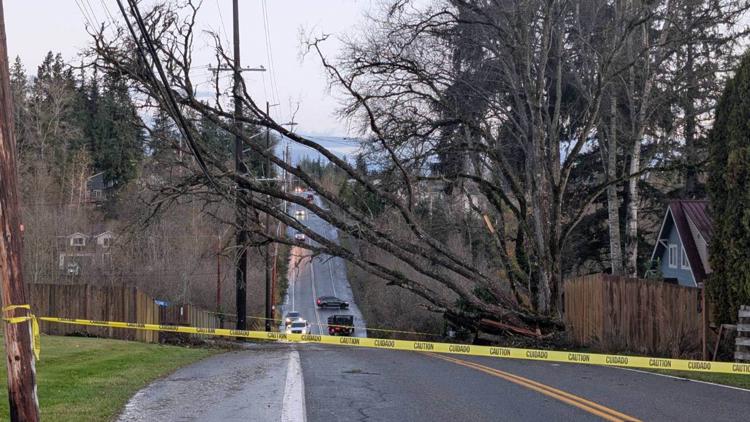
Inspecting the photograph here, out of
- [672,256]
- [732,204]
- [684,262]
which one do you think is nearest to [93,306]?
[732,204]

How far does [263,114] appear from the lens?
2227cm

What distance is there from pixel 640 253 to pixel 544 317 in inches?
769

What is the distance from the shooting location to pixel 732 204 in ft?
55.5

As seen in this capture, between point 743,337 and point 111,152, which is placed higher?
point 111,152

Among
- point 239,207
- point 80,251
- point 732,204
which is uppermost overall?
point 239,207

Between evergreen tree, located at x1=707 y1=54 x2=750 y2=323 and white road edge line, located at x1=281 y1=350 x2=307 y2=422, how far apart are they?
346 inches

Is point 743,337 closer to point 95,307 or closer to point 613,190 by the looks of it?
point 613,190

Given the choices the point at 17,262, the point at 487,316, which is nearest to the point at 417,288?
the point at 487,316

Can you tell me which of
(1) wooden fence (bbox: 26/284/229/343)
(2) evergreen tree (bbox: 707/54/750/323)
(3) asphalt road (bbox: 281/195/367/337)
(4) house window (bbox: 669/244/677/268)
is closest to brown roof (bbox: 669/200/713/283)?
(4) house window (bbox: 669/244/677/268)

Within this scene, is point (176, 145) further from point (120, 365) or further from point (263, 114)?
point (120, 365)

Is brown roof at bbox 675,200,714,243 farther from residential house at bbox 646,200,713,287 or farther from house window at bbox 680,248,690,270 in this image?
house window at bbox 680,248,690,270

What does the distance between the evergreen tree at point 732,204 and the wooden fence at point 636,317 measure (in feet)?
4.52

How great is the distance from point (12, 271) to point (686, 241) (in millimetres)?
30290

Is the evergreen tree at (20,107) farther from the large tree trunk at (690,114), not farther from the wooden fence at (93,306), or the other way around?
the large tree trunk at (690,114)
